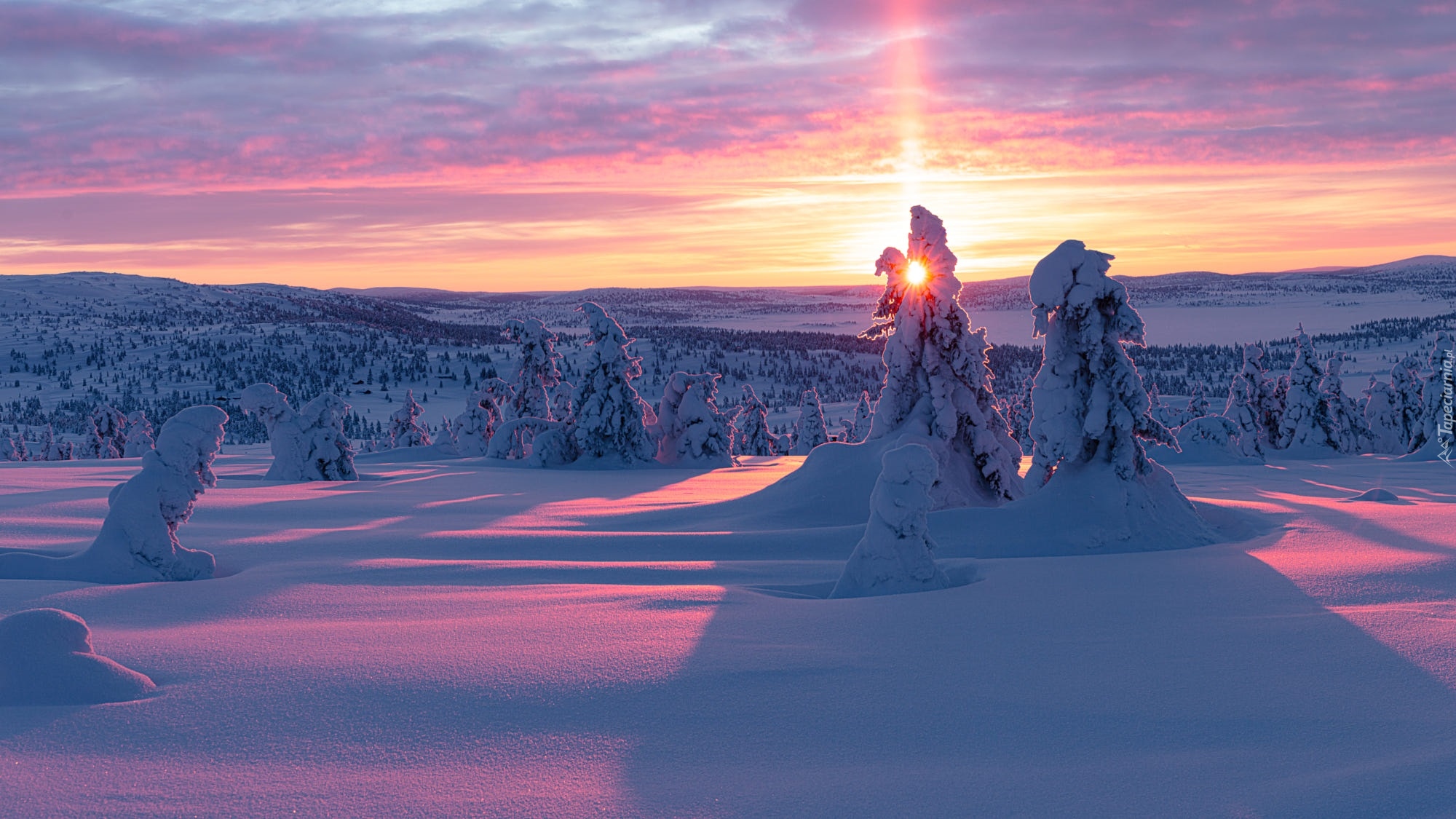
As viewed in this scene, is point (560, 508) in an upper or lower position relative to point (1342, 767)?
lower

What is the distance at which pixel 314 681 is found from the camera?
18.8 ft

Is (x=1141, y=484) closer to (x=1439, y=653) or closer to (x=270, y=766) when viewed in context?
(x=1439, y=653)

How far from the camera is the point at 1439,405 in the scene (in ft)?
135

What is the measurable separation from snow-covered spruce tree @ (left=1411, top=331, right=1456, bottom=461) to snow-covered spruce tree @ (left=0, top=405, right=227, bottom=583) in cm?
3932

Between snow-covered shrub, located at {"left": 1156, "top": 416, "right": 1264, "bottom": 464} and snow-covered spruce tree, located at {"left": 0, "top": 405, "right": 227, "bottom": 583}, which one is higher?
snow-covered spruce tree, located at {"left": 0, "top": 405, "right": 227, "bottom": 583}

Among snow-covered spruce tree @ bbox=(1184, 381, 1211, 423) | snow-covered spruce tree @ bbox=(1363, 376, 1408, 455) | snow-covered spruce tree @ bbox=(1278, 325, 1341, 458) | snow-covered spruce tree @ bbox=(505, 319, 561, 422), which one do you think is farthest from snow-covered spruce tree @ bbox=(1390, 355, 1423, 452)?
snow-covered spruce tree @ bbox=(505, 319, 561, 422)

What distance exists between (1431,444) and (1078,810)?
138 ft

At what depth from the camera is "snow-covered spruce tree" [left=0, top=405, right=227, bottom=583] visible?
30.2ft

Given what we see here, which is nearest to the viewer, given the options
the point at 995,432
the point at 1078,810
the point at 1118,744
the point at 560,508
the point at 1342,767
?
the point at 1078,810

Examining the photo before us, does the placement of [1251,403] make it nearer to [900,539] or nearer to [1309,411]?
[1309,411]

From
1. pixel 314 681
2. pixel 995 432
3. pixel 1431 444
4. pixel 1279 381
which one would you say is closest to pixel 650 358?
pixel 1279 381

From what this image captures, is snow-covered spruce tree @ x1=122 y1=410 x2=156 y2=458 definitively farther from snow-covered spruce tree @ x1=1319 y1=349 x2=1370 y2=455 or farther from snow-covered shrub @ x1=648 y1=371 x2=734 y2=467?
snow-covered spruce tree @ x1=1319 y1=349 x2=1370 y2=455

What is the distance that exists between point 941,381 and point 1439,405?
35.8 metres

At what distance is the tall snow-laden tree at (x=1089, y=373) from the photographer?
14016 millimetres
